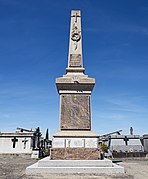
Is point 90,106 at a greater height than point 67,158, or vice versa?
point 90,106

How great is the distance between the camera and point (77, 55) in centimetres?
1307

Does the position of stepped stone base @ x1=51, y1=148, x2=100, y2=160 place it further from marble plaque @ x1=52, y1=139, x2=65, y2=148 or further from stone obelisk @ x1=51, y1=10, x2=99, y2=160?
marble plaque @ x1=52, y1=139, x2=65, y2=148

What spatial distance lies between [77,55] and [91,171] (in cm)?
686

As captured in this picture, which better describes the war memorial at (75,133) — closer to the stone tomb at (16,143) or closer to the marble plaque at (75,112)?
the marble plaque at (75,112)

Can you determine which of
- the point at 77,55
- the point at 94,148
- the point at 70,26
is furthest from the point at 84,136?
the point at 70,26

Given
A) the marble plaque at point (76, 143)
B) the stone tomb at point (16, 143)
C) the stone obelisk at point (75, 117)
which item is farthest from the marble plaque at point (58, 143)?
the stone tomb at point (16, 143)

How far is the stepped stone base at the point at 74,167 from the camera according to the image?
8.91 meters

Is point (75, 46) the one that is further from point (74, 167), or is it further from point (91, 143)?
point (74, 167)

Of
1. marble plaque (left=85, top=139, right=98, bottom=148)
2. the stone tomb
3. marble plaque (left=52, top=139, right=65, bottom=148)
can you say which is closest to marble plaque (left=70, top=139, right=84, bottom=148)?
marble plaque (left=85, top=139, right=98, bottom=148)

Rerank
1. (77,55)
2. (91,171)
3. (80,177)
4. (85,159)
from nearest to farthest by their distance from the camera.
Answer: (80,177) < (91,171) < (85,159) < (77,55)

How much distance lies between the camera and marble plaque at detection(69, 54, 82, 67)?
12.9m

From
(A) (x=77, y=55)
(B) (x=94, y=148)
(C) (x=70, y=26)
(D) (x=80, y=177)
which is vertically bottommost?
(D) (x=80, y=177)

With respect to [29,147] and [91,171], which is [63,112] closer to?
[91,171]

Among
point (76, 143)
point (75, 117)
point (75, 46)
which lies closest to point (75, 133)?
point (76, 143)
